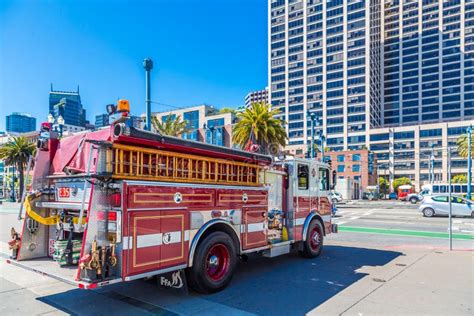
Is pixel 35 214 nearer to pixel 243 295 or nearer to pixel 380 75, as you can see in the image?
pixel 243 295

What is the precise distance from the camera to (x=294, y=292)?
6051mm

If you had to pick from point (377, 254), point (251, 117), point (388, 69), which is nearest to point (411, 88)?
point (388, 69)

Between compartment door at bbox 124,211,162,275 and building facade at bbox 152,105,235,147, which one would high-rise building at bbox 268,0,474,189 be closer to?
building facade at bbox 152,105,235,147

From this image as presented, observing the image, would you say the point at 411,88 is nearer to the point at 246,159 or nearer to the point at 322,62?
the point at 322,62

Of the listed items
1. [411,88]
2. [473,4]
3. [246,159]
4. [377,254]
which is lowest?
[377,254]

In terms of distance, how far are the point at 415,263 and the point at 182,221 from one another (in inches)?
253

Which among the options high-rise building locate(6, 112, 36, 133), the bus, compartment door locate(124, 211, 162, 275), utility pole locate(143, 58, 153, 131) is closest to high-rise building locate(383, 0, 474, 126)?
the bus

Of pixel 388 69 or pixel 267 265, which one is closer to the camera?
pixel 267 265

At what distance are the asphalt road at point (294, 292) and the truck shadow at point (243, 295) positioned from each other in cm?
1

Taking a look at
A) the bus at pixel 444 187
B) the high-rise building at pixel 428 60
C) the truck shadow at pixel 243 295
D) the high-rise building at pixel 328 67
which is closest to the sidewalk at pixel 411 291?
the truck shadow at pixel 243 295

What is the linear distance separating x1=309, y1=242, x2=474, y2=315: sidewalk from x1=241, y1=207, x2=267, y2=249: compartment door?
1799 millimetres

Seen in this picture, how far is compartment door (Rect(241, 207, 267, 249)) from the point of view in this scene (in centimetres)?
658

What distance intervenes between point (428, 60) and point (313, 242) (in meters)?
138

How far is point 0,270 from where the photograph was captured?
25.2 feet
